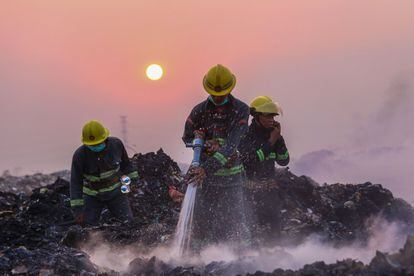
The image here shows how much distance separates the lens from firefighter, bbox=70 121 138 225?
9.89 meters

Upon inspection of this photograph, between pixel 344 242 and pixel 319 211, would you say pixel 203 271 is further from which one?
pixel 319 211

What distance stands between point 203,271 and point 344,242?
15.8 feet

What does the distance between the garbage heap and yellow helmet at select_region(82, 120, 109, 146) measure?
4.54ft

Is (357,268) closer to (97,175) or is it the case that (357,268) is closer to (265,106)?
(265,106)

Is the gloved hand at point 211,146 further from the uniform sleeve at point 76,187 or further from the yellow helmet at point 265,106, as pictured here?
the uniform sleeve at point 76,187

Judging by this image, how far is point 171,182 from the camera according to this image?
14.7 metres

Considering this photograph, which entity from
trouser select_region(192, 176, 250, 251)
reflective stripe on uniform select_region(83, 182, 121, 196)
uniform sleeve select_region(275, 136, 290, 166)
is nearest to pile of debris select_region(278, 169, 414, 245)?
uniform sleeve select_region(275, 136, 290, 166)

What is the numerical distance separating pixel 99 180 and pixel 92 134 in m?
0.82

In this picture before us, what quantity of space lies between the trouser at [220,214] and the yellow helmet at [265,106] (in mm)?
1049

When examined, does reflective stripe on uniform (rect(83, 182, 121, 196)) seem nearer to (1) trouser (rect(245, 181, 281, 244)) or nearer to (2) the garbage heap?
(2) the garbage heap

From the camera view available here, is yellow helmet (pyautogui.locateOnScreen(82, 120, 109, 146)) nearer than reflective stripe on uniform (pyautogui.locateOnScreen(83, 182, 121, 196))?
Yes

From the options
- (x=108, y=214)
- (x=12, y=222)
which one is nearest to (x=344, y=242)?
(x=108, y=214)

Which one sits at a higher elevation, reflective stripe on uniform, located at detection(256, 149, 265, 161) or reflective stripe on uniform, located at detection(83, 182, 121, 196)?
reflective stripe on uniform, located at detection(256, 149, 265, 161)

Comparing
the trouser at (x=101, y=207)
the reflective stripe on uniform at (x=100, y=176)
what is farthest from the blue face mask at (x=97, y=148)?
the trouser at (x=101, y=207)
